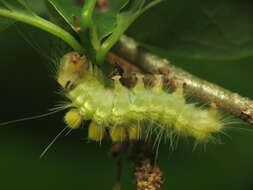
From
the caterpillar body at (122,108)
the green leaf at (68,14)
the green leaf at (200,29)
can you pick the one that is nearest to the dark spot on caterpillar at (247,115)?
the caterpillar body at (122,108)

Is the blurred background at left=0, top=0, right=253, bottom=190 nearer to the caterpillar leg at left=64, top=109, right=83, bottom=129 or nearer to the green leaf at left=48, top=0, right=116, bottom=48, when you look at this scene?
the green leaf at left=48, top=0, right=116, bottom=48

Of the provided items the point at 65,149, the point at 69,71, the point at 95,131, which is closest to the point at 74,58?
the point at 69,71

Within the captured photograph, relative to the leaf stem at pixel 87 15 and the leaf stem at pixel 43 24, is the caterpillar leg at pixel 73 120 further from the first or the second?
the leaf stem at pixel 87 15

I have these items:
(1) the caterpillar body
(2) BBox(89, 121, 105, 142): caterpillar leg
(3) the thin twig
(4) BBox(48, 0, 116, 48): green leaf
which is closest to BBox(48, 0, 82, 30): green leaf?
(4) BBox(48, 0, 116, 48): green leaf

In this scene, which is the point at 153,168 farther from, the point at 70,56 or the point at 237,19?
the point at 237,19

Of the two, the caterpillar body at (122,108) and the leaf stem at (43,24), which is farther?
the caterpillar body at (122,108)

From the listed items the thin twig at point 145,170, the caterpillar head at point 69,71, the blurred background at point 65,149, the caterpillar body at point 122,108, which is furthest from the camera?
the blurred background at point 65,149

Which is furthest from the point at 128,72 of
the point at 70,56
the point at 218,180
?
the point at 218,180
